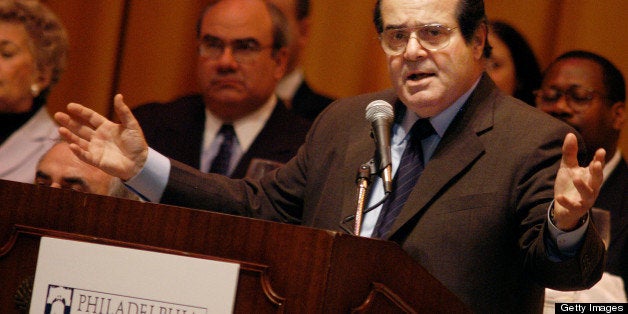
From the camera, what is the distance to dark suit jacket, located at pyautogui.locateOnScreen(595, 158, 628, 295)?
10.3 feet

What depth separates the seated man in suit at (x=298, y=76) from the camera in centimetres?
419

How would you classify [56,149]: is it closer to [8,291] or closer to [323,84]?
[8,291]

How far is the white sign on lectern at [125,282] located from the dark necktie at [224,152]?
1.75 m

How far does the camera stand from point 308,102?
13.8 feet

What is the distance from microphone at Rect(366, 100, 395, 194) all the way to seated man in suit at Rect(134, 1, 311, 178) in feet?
4.80

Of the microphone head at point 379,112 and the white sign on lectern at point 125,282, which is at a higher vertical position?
the microphone head at point 379,112

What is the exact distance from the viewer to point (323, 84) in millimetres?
4773

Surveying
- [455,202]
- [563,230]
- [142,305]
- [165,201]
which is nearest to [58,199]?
[142,305]

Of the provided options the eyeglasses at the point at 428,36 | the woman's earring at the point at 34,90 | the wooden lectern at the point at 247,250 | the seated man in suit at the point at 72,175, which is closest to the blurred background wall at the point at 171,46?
the woman's earring at the point at 34,90

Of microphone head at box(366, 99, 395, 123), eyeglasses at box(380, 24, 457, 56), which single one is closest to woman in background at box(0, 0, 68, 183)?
eyeglasses at box(380, 24, 457, 56)

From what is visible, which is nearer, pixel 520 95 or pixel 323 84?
pixel 520 95

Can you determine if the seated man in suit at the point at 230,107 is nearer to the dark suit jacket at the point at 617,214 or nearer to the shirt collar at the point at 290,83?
the shirt collar at the point at 290,83

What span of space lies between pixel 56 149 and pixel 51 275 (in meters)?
1.27

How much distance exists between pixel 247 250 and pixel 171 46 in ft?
10.9
